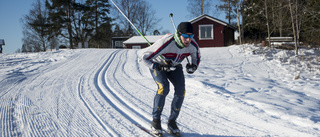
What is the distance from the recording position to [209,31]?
24812 mm

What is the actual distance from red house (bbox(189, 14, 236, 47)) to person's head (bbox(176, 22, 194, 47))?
21762 millimetres

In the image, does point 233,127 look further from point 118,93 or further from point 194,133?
point 118,93

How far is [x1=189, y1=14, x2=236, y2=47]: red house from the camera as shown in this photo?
2445cm

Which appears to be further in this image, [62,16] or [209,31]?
[62,16]

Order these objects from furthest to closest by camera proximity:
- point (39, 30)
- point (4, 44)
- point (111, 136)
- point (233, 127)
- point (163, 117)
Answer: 1. point (39, 30)
2. point (4, 44)
3. point (163, 117)
4. point (233, 127)
5. point (111, 136)

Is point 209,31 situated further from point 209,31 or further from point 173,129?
point 173,129

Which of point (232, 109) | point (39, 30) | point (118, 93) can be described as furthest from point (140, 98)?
point (39, 30)

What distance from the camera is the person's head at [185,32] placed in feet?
10.2

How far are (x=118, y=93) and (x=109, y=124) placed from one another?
2.23 meters

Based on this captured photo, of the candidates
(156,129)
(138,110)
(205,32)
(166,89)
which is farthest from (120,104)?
(205,32)

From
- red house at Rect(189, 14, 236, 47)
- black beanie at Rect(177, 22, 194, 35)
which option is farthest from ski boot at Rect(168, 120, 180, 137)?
red house at Rect(189, 14, 236, 47)

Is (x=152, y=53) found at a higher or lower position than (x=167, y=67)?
higher

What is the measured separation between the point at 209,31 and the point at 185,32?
22.6 m

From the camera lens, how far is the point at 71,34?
34.8 metres
